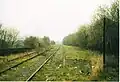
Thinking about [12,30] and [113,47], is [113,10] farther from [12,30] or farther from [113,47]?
[12,30]

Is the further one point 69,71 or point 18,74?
point 69,71

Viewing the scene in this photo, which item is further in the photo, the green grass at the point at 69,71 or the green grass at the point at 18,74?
the green grass at the point at 69,71

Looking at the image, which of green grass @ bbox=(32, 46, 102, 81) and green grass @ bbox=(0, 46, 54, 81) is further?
green grass @ bbox=(32, 46, 102, 81)

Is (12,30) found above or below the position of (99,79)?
above

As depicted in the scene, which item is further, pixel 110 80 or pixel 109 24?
pixel 109 24

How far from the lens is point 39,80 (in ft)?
35.7

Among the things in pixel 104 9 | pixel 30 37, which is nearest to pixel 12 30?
pixel 30 37

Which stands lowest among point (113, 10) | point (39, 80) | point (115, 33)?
point (39, 80)

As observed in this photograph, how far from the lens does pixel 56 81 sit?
1054 centimetres

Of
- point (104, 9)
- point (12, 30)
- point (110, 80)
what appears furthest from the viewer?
point (12, 30)

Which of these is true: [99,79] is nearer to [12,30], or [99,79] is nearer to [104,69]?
[104,69]

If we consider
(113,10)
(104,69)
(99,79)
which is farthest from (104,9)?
(99,79)

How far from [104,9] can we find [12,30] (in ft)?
123

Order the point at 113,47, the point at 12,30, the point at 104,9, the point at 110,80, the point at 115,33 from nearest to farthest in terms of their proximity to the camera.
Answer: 1. the point at 110,80
2. the point at 115,33
3. the point at 113,47
4. the point at 104,9
5. the point at 12,30
